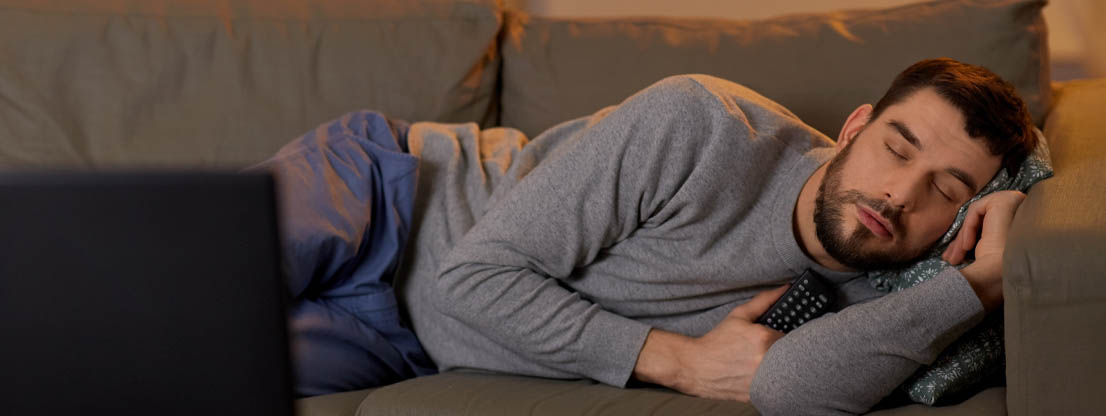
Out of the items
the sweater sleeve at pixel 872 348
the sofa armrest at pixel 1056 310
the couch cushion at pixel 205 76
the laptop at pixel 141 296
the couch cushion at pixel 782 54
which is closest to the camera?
the laptop at pixel 141 296

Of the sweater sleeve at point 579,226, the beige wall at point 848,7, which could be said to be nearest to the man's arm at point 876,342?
the sweater sleeve at point 579,226

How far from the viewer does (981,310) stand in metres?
1.23

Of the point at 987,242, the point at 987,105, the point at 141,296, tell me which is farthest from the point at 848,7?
the point at 141,296

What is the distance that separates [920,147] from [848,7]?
107 centimetres

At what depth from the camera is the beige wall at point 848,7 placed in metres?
2.14

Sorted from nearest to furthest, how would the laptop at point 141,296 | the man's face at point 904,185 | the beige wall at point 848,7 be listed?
1. the laptop at point 141,296
2. the man's face at point 904,185
3. the beige wall at point 848,7

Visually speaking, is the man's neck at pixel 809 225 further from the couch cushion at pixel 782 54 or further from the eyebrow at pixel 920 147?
the couch cushion at pixel 782 54

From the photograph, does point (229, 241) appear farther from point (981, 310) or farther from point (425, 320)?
point (425, 320)

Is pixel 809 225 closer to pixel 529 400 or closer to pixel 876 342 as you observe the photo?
pixel 876 342

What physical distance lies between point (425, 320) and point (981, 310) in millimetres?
784

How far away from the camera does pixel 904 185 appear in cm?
132

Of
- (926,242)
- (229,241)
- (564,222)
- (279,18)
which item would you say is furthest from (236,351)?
(279,18)

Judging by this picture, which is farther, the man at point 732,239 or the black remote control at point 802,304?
the black remote control at point 802,304

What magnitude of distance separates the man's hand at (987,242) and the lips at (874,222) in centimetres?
9
